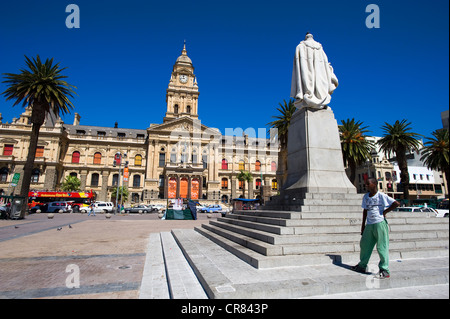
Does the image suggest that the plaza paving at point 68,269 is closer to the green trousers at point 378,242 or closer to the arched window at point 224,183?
the green trousers at point 378,242

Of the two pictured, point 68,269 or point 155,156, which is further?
point 155,156

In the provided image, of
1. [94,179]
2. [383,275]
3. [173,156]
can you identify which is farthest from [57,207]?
[383,275]

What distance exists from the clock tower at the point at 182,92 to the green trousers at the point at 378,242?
2031 inches

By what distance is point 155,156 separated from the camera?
49.4 metres

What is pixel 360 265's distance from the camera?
4.24m

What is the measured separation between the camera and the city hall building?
148 ft

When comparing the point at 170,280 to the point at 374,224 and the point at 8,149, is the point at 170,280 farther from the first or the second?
the point at 8,149

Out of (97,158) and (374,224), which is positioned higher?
(97,158)

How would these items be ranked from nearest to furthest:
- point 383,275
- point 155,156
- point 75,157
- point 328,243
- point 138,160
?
point 383,275
point 328,243
point 155,156
point 75,157
point 138,160

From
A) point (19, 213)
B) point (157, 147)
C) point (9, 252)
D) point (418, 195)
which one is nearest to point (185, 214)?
point (19, 213)

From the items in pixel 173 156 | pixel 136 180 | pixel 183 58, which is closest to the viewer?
pixel 173 156

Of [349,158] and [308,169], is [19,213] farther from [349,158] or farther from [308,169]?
[349,158]

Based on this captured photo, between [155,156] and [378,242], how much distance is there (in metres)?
48.5

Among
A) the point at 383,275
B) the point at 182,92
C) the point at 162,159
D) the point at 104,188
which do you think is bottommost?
the point at 383,275
